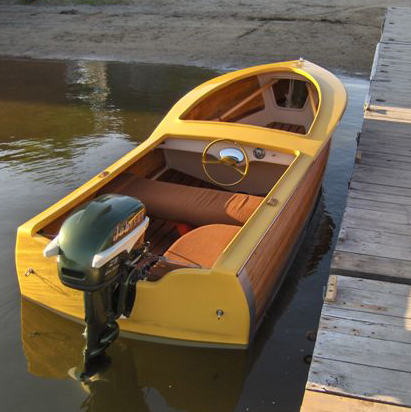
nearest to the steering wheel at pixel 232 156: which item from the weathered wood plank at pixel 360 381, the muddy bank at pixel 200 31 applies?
the weathered wood plank at pixel 360 381

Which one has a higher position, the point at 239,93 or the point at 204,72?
the point at 239,93

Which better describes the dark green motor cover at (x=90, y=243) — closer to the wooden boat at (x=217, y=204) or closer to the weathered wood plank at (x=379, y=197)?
the wooden boat at (x=217, y=204)

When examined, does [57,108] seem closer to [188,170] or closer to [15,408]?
[188,170]

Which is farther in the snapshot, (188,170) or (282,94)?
(282,94)

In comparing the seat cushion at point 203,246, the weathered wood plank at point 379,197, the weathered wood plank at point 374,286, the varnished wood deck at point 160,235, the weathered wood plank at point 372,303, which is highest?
the seat cushion at point 203,246

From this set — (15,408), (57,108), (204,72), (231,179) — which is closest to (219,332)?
(15,408)

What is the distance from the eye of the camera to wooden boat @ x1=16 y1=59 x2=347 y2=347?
3.27 meters

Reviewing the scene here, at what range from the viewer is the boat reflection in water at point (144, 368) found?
3.39 meters

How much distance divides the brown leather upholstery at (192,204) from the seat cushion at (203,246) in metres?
0.29

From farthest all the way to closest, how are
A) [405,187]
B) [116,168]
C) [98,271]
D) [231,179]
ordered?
[231,179] → [405,187] → [116,168] → [98,271]

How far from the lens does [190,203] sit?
4.32 metres

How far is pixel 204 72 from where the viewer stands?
36.4ft

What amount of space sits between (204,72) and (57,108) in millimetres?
3397

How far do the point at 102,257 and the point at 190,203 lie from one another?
1.63m
